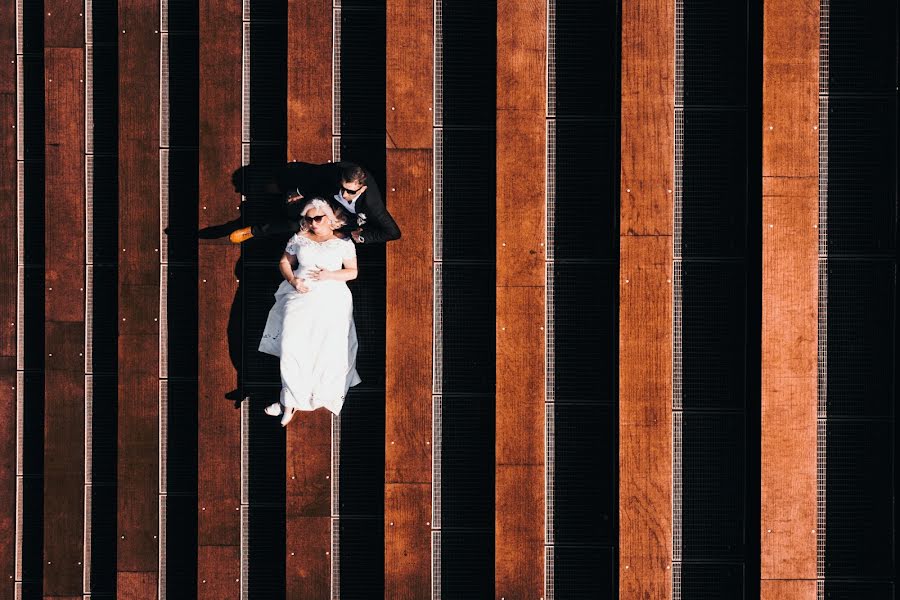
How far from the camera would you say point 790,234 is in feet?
24.2

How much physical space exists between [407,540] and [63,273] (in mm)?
5118

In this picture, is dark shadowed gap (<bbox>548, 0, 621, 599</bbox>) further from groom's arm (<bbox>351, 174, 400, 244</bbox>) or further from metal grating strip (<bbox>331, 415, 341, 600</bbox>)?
metal grating strip (<bbox>331, 415, 341, 600</bbox>)

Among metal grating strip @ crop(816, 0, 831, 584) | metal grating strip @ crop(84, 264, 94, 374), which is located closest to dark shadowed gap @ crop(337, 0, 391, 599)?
metal grating strip @ crop(84, 264, 94, 374)

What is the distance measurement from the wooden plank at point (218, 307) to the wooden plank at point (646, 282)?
14.7 feet

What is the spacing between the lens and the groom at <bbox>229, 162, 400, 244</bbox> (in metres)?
7.17

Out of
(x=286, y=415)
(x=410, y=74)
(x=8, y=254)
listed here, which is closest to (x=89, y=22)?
(x=8, y=254)

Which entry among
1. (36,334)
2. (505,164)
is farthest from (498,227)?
(36,334)

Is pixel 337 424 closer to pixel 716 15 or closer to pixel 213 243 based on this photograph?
pixel 213 243

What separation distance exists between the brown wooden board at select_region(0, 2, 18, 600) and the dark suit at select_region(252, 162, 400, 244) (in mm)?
3092

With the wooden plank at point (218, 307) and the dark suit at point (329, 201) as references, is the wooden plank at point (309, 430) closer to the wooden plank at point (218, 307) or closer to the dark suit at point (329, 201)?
the dark suit at point (329, 201)

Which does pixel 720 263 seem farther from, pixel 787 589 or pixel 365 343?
pixel 365 343

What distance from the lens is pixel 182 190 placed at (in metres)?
7.88

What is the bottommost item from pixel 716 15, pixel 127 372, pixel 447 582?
pixel 447 582

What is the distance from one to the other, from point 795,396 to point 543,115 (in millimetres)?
4235
